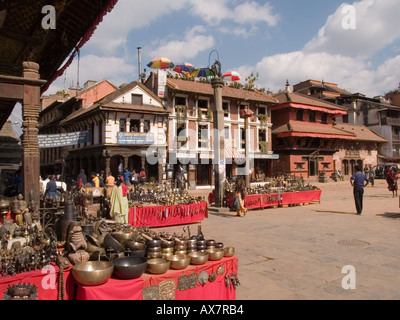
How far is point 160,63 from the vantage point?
3222 centimetres

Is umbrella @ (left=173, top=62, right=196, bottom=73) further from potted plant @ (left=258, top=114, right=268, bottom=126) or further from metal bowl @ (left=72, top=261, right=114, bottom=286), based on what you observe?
metal bowl @ (left=72, top=261, right=114, bottom=286)

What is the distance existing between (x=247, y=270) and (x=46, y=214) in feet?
15.3

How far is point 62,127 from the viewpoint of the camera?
118 ft

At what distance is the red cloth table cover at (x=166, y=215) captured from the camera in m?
12.1

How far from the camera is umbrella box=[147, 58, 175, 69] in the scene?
32281 mm

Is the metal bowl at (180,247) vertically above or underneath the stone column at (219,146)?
underneath

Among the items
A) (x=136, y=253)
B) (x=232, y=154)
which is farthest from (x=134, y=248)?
(x=232, y=154)

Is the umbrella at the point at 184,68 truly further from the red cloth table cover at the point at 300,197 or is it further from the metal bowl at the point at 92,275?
the metal bowl at the point at 92,275

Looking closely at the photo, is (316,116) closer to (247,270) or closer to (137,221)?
(137,221)

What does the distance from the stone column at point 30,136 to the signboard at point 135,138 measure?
20198 mm

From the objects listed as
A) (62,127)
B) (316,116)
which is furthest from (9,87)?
(316,116)

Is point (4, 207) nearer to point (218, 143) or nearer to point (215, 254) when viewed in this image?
point (215, 254)

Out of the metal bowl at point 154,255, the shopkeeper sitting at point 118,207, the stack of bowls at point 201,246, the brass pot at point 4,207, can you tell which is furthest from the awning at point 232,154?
the metal bowl at point 154,255

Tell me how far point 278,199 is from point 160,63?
2071cm
